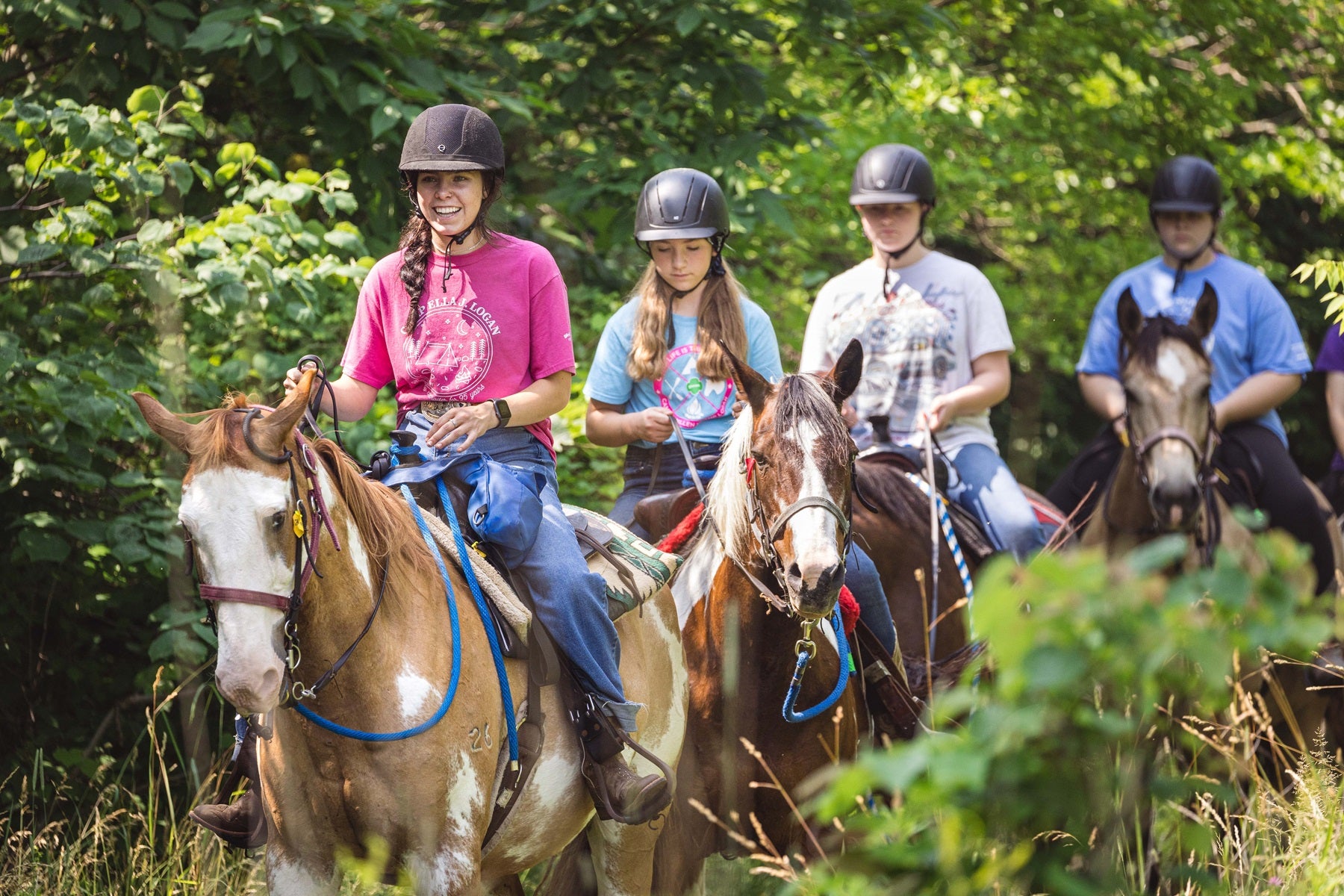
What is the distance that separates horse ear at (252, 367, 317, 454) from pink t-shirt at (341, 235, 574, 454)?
0.97m

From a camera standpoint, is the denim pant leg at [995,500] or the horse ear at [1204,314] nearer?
the denim pant leg at [995,500]

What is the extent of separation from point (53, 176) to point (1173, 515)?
14.9 ft

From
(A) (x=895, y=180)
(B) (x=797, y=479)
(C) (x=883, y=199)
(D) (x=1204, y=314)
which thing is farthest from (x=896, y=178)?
(B) (x=797, y=479)

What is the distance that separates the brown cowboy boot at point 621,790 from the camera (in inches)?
144

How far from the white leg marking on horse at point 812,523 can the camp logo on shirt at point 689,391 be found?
3.39 ft

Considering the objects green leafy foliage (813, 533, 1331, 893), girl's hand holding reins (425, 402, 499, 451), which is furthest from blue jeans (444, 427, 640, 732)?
green leafy foliage (813, 533, 1331, 893)

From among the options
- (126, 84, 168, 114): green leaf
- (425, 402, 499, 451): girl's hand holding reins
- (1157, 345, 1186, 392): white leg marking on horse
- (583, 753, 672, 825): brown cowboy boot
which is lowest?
(583, 753, 672, 825): brown cowboy boot

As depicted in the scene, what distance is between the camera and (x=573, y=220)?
7371mm

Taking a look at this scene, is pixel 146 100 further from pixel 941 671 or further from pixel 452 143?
pixel 941 671

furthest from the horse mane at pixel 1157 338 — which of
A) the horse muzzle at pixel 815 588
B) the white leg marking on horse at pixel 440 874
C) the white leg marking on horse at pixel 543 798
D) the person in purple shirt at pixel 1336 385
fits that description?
the white leg marking on horse at pixel 440 874

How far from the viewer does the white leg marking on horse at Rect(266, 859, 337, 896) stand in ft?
10.5

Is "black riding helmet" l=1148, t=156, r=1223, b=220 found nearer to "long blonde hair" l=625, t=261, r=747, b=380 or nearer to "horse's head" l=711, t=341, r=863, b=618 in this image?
"long blonde hair" l=625, t=261, r=747, b=380

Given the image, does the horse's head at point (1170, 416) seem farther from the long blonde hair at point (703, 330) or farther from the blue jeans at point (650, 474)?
the blue jeans at point (650, 474)

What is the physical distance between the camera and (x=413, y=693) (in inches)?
126
